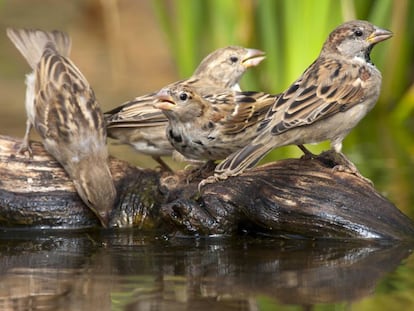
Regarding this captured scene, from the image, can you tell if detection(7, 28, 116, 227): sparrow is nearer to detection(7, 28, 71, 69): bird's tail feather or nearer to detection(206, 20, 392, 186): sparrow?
detection(7, 28, 71, 69): bird's tail feather

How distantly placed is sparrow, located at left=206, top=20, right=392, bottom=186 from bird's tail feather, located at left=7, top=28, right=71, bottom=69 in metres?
1.96

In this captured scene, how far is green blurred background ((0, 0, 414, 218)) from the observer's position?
9.43 meters

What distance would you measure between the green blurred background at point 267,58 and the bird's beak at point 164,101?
1593 mm

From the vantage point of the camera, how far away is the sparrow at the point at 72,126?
697cm

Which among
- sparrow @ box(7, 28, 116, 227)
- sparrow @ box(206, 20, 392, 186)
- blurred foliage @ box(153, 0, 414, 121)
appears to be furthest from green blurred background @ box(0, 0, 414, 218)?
sparrow @ box(7, 28, 116, 227)

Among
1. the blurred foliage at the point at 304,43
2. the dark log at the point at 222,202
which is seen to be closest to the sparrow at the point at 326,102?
the dark log at the point at 222,202

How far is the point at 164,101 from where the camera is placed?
7004mm

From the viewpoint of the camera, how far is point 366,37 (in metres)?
7.17

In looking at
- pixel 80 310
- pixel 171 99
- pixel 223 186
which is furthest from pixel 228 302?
pixel 171 99

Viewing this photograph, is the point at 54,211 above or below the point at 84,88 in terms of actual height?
below

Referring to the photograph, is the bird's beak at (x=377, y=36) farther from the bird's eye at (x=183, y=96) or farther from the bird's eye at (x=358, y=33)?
the bird's eye at (x=183, y=96)

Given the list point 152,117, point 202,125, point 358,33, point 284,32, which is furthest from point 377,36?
point 284,32

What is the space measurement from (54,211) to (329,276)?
6.87 ft

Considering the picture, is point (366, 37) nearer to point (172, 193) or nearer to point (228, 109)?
point (228, 109)
